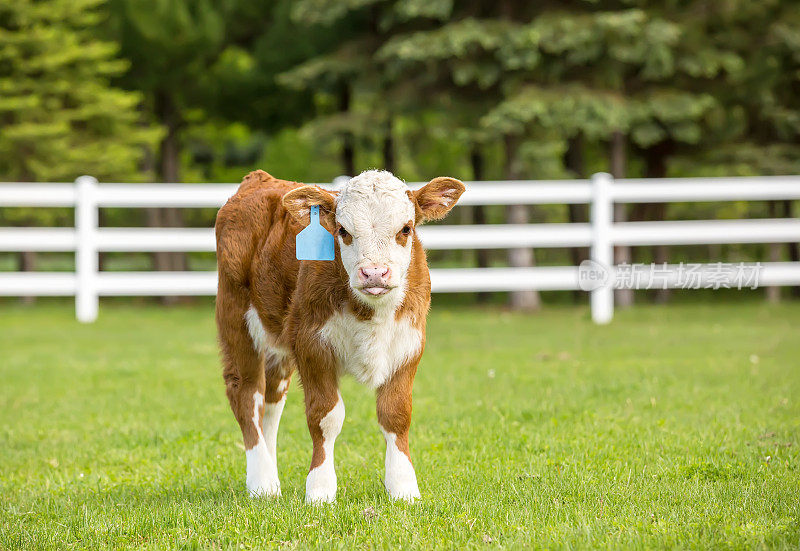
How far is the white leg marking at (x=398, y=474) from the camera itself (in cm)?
445

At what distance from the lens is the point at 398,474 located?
446 centimetres

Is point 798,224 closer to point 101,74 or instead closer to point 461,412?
point 461,412

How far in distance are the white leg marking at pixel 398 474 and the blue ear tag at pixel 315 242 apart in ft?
2.91

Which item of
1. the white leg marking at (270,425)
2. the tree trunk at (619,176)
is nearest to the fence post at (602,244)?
the tree trunk at (619,176)

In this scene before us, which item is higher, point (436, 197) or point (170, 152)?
point (170, 152)

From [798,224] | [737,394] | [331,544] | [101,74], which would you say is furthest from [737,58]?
[331,544]

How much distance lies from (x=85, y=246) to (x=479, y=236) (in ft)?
17.8

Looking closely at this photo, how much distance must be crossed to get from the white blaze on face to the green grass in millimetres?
1119

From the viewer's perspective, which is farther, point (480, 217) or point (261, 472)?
point (480, 217)

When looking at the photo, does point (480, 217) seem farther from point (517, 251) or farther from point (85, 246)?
point (85, 246)

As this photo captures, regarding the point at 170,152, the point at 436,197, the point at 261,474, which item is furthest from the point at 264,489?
the point at 170,152

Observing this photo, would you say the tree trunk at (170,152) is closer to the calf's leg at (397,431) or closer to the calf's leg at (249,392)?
the calf's leg at (249,392)

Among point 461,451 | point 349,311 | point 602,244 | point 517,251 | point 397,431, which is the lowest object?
point 461,451

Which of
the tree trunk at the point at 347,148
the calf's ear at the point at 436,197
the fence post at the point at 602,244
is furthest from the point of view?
the tree trunk at the point at 347,148
